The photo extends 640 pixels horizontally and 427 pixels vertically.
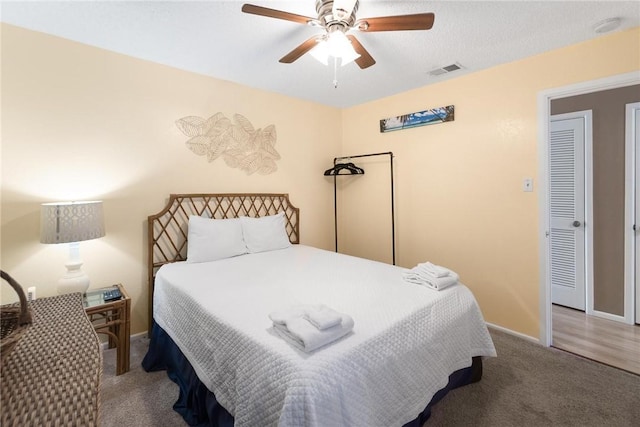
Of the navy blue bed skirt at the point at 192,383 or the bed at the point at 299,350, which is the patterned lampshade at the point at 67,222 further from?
the navy blue bed skirt at the point at 192,383

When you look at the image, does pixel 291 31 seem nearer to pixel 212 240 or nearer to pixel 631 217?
pixel 212 240

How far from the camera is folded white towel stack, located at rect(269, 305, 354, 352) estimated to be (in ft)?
4.10

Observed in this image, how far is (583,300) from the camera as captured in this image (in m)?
3.25

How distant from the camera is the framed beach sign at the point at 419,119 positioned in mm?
3128


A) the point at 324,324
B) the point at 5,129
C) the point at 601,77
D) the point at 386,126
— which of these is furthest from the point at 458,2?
the point at 5,129

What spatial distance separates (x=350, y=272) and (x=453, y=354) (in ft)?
2.94

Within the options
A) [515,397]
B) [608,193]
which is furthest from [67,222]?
[608,193]

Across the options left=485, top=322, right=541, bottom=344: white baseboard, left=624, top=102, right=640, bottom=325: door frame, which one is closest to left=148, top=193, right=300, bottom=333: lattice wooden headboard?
left=485, top=322, right=541, bottom=344: white baseboard

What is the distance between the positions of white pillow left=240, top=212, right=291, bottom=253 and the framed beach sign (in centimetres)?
175

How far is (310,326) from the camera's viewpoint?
132cm

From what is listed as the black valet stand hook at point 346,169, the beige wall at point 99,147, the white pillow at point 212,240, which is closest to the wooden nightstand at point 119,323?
the beige wall at point 99,147

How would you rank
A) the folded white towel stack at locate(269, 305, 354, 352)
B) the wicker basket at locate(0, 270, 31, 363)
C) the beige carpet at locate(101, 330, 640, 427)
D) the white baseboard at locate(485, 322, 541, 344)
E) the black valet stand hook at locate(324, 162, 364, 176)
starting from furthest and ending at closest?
1. the black valet stand hook at locate(324, 162, 364, 176)
2. the white baseboard at locate(485, 322, 541, 344)
3. the beige carpet at locate(101, 330, 640, 427)
4. the folded white towel stack at locate(269, 305, 354, 352)
5. the wicker basket at locate(0, 270, 31, 363)

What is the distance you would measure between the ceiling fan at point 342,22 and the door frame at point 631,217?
2.67 metres

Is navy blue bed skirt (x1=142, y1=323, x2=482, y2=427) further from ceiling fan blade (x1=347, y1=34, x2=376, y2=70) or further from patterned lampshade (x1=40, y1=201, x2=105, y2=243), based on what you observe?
ceiling fan blade (x1=347, y1=34, x2=376, y2=70)
